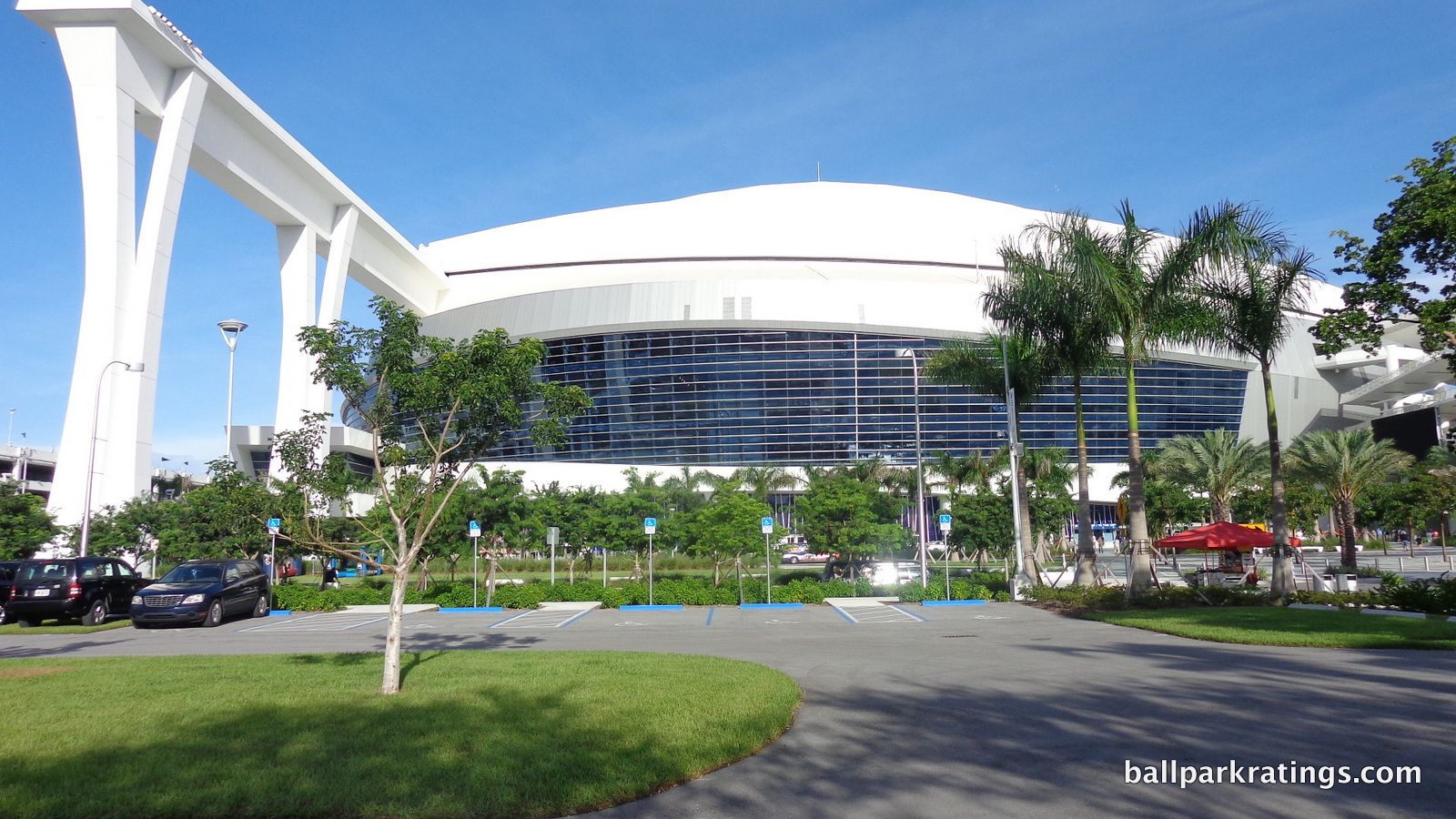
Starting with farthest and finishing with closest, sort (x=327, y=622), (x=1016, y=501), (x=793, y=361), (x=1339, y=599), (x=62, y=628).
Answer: (x=793, y=361)
(x=1016, y=501)
(x=327, y=622)
(x=62, y=628)
(x=1339, y=599)

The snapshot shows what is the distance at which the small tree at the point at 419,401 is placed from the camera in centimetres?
1227

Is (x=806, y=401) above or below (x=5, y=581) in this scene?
above

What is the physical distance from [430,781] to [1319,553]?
6428 centimetres

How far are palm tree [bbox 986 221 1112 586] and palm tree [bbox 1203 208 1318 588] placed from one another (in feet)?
10.8

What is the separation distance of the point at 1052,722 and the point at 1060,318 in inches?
799

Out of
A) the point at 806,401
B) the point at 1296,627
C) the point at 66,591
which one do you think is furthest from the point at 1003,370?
the point at 806,401

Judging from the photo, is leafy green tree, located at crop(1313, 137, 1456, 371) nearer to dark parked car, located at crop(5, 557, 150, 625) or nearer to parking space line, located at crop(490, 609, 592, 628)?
parking space line, located at crop(490, 609, 592, 628)

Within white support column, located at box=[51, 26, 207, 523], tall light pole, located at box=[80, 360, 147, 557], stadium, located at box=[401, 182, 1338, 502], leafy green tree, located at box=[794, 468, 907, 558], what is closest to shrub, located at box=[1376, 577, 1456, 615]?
leafy green tree, located at box=[794, 468, 907, 558]

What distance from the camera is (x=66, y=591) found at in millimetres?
23547

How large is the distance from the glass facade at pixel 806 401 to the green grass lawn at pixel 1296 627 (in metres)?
48.0

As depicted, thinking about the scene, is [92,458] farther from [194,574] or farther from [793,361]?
[793,361]

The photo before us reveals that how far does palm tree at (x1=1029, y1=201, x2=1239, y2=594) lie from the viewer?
25.2 metres

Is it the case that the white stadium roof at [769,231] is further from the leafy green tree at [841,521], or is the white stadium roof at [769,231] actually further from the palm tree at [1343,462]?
the leafy green tree at [841,521]

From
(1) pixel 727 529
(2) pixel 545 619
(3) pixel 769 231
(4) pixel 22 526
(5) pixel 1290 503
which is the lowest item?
(2) pixel 545 619
